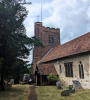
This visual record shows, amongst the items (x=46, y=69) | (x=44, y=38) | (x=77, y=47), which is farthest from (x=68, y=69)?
(x=44, y=38)

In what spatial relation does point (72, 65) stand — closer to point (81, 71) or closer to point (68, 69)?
point (68, 69)

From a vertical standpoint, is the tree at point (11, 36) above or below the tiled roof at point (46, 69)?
above

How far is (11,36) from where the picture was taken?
11.6 m

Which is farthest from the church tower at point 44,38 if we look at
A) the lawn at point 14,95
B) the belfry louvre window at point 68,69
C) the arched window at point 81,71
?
the lawn at point 14,95

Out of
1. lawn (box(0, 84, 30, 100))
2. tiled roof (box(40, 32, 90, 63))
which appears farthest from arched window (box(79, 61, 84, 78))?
lawn (box(0, 84, 30, 100))

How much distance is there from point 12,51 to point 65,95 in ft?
21.3

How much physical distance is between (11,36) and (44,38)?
1802 centimetres

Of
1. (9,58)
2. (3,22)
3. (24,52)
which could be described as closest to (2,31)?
(3,22)

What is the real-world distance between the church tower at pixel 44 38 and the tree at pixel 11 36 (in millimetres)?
13652

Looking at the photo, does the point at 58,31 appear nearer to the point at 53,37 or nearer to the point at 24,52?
the point at 53,37

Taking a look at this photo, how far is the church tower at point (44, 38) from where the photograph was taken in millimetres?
27953

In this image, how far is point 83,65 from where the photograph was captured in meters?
13.2

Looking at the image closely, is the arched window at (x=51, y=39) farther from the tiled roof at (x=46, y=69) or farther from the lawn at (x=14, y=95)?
the lawn at (x=14, y=95)

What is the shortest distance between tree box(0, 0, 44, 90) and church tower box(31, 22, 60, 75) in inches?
537
